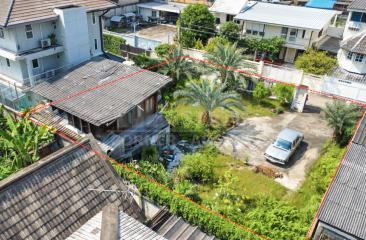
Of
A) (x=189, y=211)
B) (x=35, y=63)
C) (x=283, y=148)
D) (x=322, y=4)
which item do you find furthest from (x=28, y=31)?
(x=322, y=4)

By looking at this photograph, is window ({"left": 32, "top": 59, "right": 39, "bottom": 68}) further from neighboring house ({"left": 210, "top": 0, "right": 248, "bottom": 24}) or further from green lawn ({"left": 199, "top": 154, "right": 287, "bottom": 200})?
neighboring house ({"left": 210, "top": 0, "right": 248, "bottom": 24})

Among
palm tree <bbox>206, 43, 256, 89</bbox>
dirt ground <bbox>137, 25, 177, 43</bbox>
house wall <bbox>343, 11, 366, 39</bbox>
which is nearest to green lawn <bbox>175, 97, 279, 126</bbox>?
palm tree <bbox>206, 43, 256, 89</bbox>

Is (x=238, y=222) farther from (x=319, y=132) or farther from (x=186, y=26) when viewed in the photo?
(x=186, y=26)

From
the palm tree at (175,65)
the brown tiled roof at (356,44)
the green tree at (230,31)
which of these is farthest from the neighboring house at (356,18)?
the palm tree at (175,65)

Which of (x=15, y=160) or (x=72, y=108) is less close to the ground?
(x=72, y=108)

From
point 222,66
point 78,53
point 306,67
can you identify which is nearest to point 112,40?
point 78,53

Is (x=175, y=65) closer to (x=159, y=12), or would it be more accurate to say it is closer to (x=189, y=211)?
(x=189, y=211)
